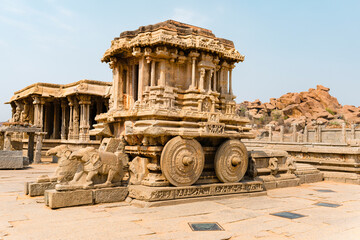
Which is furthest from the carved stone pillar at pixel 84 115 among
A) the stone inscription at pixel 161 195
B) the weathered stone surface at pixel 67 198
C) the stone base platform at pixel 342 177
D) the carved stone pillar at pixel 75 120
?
the stone inscription at pixel 161 195

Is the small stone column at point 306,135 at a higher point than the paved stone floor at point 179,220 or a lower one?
higher

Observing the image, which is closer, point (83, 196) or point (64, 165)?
point (83, 196)

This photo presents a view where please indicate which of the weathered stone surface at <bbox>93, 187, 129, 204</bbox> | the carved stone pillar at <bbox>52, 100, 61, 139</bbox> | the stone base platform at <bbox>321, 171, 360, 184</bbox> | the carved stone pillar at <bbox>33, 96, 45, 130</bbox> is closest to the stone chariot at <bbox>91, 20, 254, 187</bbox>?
the weathered stone surface at <bbox>93, 187, 129, 204</bbox>

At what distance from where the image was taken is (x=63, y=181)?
6414 mm

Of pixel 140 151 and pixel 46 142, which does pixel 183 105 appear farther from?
pixel 46 142

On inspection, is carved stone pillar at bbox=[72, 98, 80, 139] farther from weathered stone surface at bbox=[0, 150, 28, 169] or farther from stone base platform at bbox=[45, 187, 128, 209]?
stone base platform at bbox=[45, 187, 128, 209]

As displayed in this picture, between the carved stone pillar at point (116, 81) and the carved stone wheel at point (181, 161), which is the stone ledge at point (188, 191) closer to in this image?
the carved stone wheel at point (181, 161)

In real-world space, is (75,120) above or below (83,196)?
above

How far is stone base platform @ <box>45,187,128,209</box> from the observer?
5871 mm

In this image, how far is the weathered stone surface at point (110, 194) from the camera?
636cm

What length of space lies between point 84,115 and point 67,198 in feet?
50.5

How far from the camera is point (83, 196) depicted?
6172 mm

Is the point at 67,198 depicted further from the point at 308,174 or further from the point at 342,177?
the point at 342,177

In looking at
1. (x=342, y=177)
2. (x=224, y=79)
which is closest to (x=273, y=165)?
(x=224, y=79)
